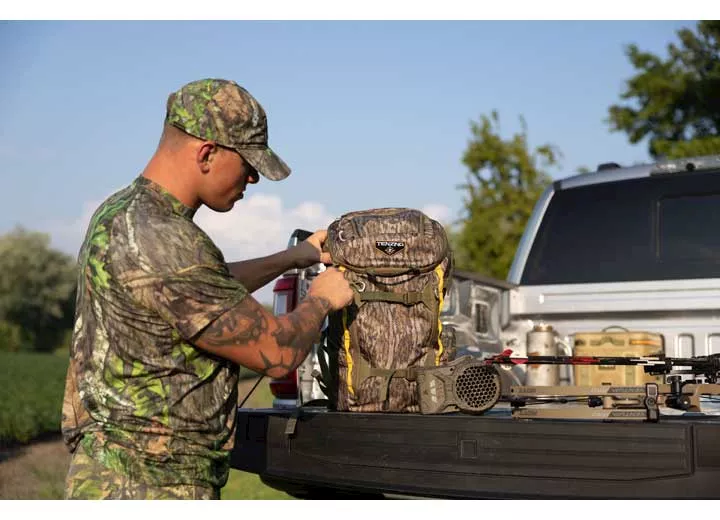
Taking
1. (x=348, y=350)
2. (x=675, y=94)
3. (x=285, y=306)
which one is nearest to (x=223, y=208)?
(x=348, y=350)

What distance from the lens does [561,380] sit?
5.67 m

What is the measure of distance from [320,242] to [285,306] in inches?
33.9

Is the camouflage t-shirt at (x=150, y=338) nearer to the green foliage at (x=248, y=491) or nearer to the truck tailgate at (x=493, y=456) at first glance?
the truck tailgate at (x=493, y=456)

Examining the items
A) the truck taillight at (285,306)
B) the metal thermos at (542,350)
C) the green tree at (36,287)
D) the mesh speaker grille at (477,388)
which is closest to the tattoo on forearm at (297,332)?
the mesh speaker grille at (477,388)

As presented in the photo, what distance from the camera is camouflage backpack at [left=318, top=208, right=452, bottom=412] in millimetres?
4086

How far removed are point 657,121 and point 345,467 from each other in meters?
17.0

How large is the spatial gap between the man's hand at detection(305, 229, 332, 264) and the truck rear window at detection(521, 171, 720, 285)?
1.81m

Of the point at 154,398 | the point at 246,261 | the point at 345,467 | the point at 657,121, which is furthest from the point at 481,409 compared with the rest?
the point at 657,121

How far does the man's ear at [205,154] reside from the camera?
2914mm

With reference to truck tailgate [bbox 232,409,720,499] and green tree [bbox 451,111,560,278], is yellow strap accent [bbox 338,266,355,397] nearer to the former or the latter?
truck tailgate [bbox 232,409,720,499]

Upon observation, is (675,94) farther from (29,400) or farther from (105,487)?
(105,487)

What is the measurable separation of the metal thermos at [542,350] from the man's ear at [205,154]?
2851 millimetres

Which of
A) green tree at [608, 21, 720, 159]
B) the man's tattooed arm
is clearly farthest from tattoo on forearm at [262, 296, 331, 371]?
green tree at [608, 21, 720, 159]

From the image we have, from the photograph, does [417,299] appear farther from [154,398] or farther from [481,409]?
[154,398]
